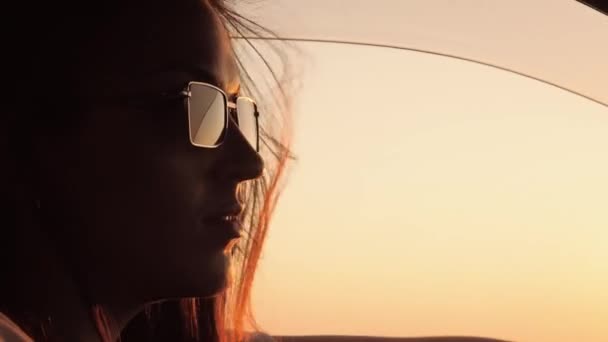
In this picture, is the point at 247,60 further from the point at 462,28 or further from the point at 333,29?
the point at 462,28

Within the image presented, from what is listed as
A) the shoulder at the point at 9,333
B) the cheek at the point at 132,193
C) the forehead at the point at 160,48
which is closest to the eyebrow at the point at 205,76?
the forehead at the point at 160,48

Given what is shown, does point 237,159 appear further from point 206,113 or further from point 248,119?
point 248,119

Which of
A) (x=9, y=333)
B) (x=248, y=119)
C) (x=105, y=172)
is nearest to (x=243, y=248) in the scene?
(x=248, y=119)

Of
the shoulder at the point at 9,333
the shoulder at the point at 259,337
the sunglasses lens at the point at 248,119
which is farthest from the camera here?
the shoulder at the point at 259,337

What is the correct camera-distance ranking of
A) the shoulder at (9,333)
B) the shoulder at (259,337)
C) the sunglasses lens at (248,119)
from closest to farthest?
the shoulder at (9,333) → the sunglasses lens at (248,119) → the shoulder at (259,337)

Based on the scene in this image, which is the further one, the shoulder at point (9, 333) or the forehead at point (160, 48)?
the forehead at point (160, 48)

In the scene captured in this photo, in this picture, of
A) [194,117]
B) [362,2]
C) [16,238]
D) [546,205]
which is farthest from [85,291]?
[546,205]

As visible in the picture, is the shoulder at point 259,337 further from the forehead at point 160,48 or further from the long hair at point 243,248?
the forehead at point 160,48

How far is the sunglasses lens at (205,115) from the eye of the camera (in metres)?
1.45

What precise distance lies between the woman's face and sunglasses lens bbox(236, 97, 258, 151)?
0.18m

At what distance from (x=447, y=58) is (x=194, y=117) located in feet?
3.71

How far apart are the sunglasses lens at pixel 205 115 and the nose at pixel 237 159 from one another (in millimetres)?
21

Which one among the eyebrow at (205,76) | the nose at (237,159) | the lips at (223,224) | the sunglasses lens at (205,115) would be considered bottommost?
the lips at (223,224)

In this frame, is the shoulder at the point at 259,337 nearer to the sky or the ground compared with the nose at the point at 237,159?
nearer to the ground
